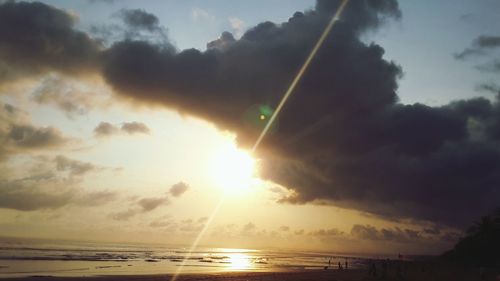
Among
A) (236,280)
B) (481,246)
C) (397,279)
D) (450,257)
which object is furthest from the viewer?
(450,257)

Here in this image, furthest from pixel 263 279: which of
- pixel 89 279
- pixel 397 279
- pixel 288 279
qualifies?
pixel 89 279

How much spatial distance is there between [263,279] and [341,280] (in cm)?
955

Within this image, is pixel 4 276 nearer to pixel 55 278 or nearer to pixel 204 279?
pixel 55 278

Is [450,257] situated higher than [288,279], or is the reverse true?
[450,257]

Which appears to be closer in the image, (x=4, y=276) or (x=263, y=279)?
(x=4, y=276)

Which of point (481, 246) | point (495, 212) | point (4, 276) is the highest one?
point (495, 212)

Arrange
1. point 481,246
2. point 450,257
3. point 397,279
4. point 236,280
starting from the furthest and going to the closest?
point 450,257
point 481,246
point 236,280
point 397,279

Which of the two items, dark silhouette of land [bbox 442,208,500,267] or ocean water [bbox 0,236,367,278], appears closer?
ocean water [bbox 0,236,367,278]

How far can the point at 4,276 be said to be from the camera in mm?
49031

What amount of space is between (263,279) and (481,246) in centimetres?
5309

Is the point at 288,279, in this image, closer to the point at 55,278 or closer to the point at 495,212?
the point at 55,278

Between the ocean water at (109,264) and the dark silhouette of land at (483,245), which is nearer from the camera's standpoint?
the ocean water at (109,264)

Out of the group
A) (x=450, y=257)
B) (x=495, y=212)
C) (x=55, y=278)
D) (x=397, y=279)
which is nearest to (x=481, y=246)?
(x=495, y=212)

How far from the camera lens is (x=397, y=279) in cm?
4769
